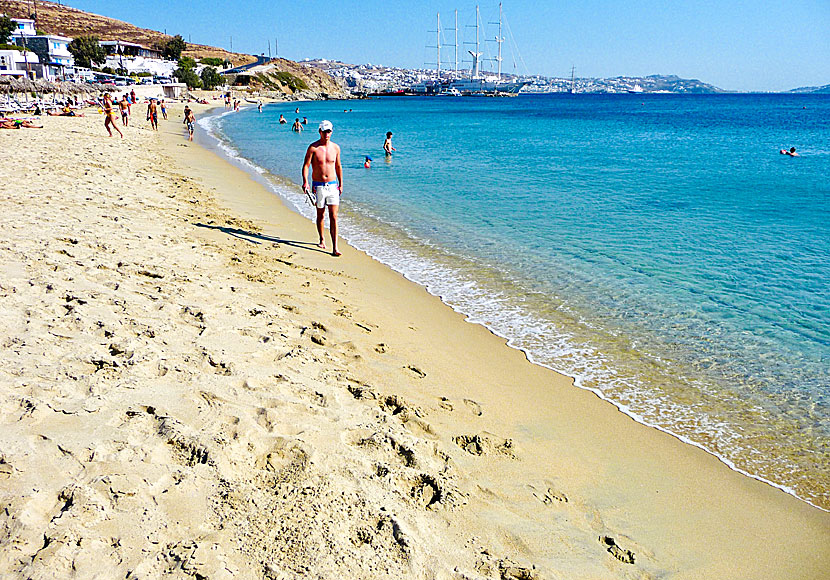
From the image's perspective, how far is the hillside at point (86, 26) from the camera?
446 feet

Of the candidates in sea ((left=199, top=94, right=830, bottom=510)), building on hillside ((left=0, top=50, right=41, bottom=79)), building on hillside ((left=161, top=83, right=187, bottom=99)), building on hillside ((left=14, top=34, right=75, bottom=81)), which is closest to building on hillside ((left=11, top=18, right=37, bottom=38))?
building on hillside ((left=14, top=34, right=75, bottom=81))

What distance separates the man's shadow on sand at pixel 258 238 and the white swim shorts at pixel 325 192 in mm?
770

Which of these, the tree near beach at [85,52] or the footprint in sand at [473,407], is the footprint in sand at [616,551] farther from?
the tree near beach at [85,52]

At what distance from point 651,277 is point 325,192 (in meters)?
5.30

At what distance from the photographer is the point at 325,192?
9188 millimetres

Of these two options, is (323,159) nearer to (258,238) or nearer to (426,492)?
(258,238)

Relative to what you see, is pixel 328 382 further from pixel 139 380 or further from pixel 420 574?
pixel 420 574

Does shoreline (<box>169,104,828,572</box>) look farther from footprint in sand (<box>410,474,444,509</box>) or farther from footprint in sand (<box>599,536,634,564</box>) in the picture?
footprint in sand (<box>410,474,444,509</box>)

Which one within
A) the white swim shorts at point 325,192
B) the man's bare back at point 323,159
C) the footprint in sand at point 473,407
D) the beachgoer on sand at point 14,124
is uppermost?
the beachgoer on sand at point 14,124

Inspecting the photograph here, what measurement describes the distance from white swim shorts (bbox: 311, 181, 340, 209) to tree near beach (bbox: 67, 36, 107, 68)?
326 ft

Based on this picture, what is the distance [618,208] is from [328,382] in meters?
12.3

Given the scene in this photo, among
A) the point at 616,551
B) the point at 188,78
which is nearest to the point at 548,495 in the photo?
the point at 616,551

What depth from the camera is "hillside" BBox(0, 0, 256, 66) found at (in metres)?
136

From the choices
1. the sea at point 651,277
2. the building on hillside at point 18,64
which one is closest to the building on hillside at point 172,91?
the building on hillside at point 18,64
